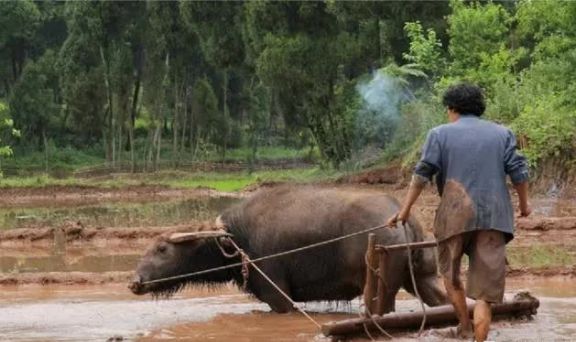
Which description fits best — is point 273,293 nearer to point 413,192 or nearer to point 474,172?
point 413,192

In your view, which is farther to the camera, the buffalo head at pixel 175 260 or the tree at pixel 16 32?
the tree at pixel 16 32

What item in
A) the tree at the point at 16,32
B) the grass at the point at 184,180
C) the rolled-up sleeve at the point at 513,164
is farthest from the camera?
the tree at the point at 16,32

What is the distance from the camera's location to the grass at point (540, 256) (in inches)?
627

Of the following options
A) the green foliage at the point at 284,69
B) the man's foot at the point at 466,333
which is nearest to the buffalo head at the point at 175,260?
the man's foot at the point at 466,333

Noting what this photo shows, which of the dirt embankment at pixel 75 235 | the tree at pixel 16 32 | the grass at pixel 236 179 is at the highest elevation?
the tree at pixel 16 32

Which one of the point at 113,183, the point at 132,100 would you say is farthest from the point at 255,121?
the point at 113,183

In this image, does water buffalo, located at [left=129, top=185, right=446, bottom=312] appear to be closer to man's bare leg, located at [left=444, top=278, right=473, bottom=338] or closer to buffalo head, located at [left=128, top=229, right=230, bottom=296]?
buffalo head, located at [left=128, top=229, right=230, bottom=296]

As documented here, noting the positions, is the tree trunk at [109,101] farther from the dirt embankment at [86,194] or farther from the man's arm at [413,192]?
the man's arm at [413,192]

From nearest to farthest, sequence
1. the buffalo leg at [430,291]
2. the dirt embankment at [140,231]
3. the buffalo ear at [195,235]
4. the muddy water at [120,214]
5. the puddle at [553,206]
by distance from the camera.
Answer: the buffalo leg at [430,291]
the buffalo ear at [195,235]
the dirt embankment at [140,231]
the puddle at [553,206]
the muddy water at [120,214]

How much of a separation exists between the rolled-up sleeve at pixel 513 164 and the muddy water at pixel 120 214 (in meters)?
18.7

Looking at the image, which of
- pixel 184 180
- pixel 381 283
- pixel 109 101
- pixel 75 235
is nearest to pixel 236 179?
pixel 184 180

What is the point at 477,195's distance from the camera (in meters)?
8.01

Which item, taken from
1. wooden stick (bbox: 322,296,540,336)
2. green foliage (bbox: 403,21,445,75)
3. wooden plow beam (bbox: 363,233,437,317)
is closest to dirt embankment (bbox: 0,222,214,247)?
wooden plow beam (bbox: 363,233,437,317)

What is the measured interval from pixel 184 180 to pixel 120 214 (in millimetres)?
22095
